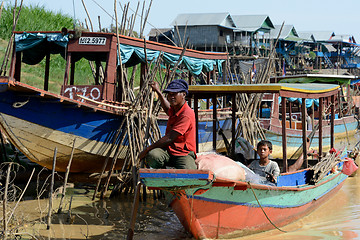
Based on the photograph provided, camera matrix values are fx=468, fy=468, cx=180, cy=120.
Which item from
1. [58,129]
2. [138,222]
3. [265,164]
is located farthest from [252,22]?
[138,222]

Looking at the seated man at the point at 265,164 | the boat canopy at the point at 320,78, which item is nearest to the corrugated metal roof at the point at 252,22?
the boat canopy at the point at 320,78

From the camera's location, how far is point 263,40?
96.1ft

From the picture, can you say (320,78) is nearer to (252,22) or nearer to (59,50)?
(59,50)

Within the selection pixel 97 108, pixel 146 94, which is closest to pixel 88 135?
pixel 97 108

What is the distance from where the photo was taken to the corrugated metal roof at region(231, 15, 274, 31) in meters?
35.3

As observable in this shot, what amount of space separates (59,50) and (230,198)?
5.43m

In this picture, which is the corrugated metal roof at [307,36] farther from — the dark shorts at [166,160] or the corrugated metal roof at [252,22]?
the dark shorts at [166,160]

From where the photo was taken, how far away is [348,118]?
19125 millimetres

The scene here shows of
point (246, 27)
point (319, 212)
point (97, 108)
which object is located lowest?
point (319, 212)

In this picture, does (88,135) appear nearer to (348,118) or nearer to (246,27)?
(348,118)

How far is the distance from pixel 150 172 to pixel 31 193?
426cm

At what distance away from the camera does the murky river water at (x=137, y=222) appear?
19.5ft

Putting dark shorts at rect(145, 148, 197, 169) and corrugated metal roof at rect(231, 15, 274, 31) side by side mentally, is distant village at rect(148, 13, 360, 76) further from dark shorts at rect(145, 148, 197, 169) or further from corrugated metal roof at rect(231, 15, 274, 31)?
dark shorts at rect(145, 148, 197, 169)

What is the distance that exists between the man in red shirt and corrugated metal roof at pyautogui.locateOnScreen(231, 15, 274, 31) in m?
30.6
